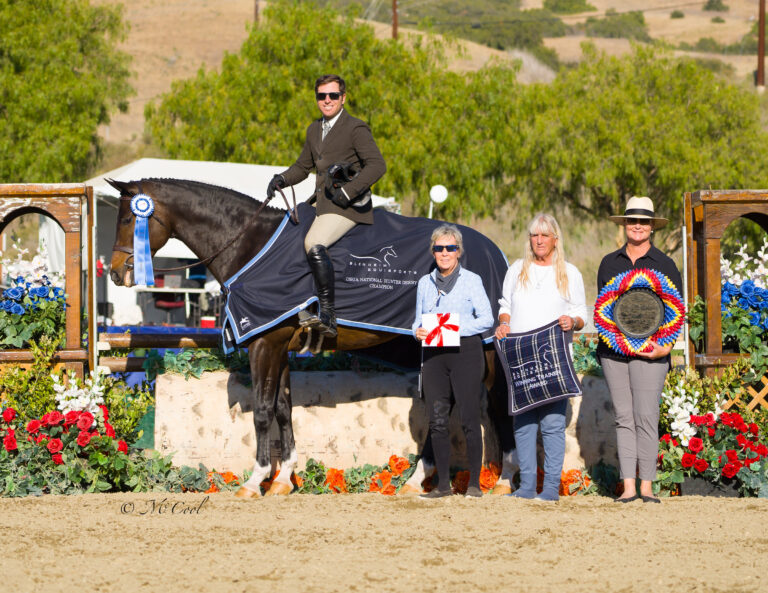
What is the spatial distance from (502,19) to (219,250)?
10877cm

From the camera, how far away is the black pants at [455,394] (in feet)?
22.1

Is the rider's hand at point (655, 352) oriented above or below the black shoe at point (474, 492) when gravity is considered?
above

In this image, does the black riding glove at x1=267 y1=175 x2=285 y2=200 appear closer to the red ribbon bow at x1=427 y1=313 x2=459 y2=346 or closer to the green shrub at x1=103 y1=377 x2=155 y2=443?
the red ribbon bow at x1=427 y1=313 x2=459 y2=346

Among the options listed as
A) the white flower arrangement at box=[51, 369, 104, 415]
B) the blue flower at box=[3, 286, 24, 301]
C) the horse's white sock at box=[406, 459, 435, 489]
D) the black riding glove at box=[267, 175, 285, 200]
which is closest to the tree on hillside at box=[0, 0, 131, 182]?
the blue flower at box=[3, 286, 24, 301]

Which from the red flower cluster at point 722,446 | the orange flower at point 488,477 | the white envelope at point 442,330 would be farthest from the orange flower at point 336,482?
the red flower cluster at point 722,446

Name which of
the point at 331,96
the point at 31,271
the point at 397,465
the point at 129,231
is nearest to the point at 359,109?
the point at 31,271

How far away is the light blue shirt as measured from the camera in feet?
22.0

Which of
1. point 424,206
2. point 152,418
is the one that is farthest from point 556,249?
point 424,206

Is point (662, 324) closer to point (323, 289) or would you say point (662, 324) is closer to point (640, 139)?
point (323, 289)

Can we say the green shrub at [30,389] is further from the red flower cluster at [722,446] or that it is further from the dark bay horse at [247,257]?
the red flower cluster at [722,446]

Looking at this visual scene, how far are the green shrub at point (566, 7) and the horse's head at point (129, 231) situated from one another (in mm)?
119640

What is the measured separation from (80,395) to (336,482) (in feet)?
6.22

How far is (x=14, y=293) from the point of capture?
296 inches

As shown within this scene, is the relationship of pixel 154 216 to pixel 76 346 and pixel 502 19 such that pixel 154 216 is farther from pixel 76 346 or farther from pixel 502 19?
pixel 502 19
